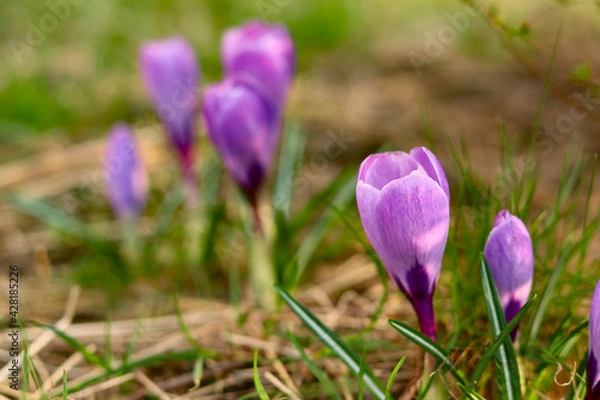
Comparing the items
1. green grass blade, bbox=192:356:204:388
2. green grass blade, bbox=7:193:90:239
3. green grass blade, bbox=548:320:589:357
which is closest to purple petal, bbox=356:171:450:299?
green grass blade, bbox=548:320:589:357

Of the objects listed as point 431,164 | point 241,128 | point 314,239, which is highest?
point 431,164

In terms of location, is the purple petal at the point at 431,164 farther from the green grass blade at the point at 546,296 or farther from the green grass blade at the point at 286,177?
the green grass blade at the point at 286,177

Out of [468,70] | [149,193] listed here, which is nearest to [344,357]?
[149,193]

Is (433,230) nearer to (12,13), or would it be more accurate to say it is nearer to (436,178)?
(436,178)

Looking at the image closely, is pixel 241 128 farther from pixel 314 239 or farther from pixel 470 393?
pixel 470 393

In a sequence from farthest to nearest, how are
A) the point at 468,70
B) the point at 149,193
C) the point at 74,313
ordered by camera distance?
the point at 468,70 < the point at 149,193 < the point at 74,313

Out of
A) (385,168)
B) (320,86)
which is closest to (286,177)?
(385,168)

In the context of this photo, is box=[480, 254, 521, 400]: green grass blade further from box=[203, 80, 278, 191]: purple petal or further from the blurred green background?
the blurred green background
